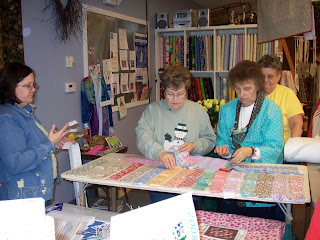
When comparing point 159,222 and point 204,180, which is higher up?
point 159,222

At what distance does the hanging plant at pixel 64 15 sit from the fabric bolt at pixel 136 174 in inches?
66.6

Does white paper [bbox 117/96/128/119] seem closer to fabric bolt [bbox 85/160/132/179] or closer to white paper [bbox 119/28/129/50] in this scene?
white paper [bbox 119/28/129/50]

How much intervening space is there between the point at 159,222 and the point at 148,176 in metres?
1.06

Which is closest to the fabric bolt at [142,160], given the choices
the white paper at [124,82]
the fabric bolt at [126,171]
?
the fabric bolt at [126,171]

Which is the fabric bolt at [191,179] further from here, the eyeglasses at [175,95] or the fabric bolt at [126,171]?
the eyeglasses at [175,95]

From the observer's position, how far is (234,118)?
2285 mm

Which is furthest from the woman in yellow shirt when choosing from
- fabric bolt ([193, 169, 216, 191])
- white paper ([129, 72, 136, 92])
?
white paper ([129, 72, 136, 92])

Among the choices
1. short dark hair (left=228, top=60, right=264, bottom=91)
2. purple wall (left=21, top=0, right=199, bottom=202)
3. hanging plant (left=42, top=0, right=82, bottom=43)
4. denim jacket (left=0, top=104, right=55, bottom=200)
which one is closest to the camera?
denim jacket (left=0, top=104, right=55, bottom=200)

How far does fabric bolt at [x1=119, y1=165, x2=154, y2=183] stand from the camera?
2.04 metres

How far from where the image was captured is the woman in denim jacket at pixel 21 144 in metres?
1.97

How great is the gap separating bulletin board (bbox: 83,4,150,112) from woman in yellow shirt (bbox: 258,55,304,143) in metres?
1.84

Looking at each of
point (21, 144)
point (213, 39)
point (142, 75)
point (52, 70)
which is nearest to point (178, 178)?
point (21, 144)

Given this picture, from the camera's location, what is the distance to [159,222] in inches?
40.4

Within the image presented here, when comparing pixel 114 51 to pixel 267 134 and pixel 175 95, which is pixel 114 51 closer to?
pixel 175 95
